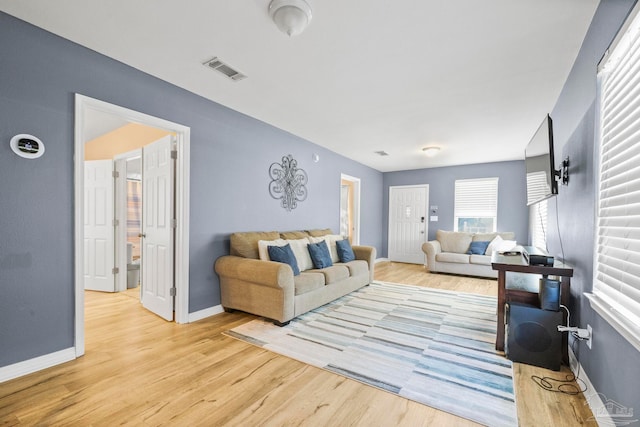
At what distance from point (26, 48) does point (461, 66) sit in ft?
11.1

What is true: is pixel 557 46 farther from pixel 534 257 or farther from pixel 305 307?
pixel 305 307

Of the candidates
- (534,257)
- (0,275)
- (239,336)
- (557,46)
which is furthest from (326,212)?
(0,275)

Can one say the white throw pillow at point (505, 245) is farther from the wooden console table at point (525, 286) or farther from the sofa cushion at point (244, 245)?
the sofa cushion at point (244, 245)

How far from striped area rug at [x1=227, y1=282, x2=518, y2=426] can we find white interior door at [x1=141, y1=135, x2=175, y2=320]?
3.29 ft

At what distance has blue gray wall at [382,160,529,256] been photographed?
20.1ft

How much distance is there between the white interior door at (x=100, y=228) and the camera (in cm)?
426

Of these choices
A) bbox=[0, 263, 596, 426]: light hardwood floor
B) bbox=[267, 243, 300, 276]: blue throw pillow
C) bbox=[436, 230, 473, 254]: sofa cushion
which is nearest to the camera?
bbox=[0, 263, 596, 426]: light hardwood floor

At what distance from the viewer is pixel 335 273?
3.68 meters

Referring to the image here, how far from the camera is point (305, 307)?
10.5 feet

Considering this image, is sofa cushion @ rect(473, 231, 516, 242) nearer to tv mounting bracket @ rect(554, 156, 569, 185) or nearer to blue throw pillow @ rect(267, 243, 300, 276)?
tv mounting bracket @ rect(554, 156, 569, 185)

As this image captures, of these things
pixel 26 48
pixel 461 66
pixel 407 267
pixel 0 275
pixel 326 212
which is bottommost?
pixel 407 267

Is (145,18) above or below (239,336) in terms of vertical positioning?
above

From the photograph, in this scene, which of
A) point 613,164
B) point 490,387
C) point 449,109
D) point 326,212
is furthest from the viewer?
point 326,212

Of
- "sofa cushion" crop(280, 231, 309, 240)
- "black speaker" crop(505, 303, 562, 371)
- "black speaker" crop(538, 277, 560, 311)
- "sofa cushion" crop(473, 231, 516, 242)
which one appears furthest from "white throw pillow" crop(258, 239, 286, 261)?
"sofa cushion" crop(473, 231, 516, 242)
